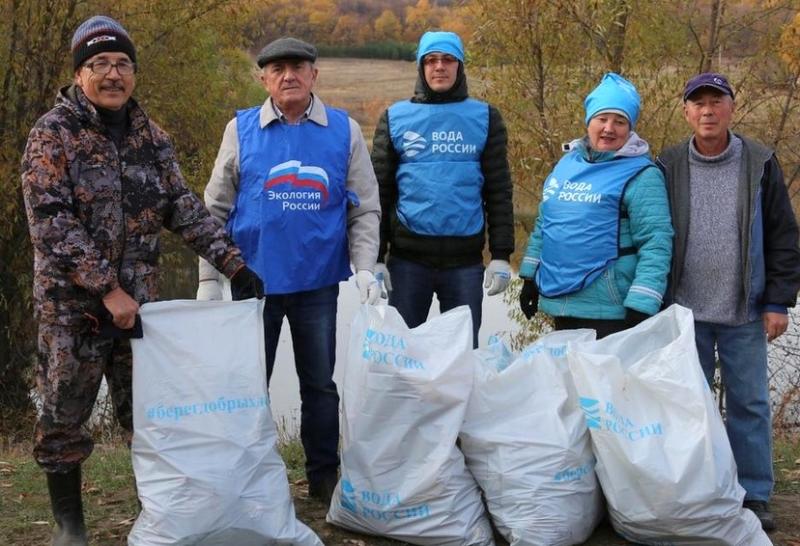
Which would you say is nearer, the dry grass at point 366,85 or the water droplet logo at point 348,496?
the water droplet logo at point 348,496

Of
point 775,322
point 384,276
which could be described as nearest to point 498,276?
point 384,276

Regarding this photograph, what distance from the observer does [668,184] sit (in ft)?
13.0

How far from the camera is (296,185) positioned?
12.6 ft

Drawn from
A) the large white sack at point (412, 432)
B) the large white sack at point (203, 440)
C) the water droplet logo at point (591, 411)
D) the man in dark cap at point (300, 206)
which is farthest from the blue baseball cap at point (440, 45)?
the water droplet logo at point (591, 411)

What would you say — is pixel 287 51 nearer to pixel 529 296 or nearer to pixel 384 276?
pixel 384 276

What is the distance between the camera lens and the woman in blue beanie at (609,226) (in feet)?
12.5

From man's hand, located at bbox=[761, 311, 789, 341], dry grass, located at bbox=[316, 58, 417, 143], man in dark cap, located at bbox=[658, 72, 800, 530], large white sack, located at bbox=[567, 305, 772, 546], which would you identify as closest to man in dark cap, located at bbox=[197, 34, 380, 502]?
large white sack, located at bbox=[567, 305, 772, 546]

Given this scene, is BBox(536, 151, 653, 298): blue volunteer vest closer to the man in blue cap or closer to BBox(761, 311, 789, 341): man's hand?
the man in blue cap

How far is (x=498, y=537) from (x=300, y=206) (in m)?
1.43

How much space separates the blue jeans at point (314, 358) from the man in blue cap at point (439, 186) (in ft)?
1.54

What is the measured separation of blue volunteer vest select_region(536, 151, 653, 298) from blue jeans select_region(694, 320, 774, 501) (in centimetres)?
52

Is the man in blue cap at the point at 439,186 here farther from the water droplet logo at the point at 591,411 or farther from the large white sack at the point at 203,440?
the large white sack at the point at 203,440

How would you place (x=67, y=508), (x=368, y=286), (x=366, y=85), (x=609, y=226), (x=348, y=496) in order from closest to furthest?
(x=67, y=508)
(x=348, y=496)
(x=609, y=226)
(x=368, y=286)
(x=366, y=85)

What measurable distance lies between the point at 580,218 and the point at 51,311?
191 centimetres
